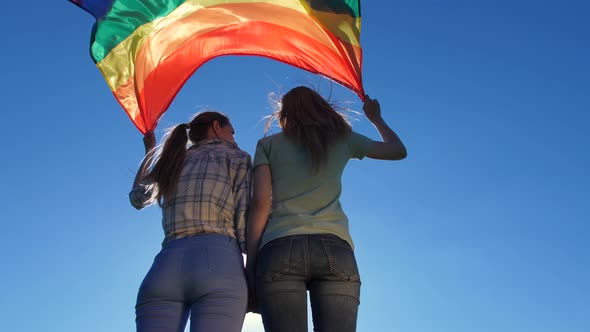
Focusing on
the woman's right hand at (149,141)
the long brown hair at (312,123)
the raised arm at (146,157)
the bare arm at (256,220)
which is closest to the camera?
the bare arm at (256,220)

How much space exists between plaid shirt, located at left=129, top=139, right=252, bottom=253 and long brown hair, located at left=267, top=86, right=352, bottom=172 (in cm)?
38

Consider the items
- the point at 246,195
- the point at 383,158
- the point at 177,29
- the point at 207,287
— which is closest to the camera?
the point at 207,287

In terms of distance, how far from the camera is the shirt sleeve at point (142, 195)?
4.50 meters

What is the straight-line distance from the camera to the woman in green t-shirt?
379 cm

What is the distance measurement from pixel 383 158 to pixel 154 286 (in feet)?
5.63

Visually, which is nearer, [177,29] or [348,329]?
[348,329]

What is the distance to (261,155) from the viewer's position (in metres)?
4.32

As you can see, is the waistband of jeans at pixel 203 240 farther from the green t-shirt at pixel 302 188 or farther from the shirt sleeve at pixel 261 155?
the shirt sleeve at pixel 261 155

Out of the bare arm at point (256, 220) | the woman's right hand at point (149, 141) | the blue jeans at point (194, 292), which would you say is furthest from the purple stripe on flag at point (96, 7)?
the blue jeans at point (194, 292)

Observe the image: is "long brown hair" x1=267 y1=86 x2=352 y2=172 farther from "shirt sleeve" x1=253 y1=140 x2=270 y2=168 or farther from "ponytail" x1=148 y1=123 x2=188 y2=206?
"ponytail" x1=148 y1=123 x2=188 y2=206

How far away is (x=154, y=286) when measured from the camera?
3816 millimetres

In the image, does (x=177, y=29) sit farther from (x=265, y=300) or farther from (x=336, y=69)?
(x=265, y=300)

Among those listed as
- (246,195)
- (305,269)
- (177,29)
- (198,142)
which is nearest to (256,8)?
(177,29)

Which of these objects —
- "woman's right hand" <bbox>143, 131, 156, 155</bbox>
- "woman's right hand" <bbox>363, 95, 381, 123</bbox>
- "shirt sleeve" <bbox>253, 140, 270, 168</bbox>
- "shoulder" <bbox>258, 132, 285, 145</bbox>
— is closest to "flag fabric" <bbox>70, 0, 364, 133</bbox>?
"woman's right hand" <bbox>143, 131, 156, 155</bbox>
